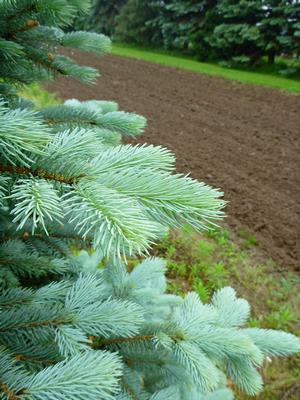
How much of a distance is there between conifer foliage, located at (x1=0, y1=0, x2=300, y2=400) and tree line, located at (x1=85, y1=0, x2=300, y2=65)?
16.2 metres

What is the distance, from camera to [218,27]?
18.6 metres

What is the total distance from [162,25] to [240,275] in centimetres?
2295

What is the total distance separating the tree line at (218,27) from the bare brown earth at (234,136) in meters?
4.33

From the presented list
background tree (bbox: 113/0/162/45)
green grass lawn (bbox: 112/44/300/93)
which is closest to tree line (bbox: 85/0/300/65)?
background tree (bbox: 113/0/162/45)

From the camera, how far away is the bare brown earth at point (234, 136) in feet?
15.8

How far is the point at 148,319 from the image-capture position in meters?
1.52

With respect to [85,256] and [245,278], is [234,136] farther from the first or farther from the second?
[85,256]

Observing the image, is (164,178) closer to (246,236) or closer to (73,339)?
(73,339)

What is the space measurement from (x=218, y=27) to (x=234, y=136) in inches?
497

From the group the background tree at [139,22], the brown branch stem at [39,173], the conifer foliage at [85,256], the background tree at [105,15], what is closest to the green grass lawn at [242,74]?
the background tree at [139,22]

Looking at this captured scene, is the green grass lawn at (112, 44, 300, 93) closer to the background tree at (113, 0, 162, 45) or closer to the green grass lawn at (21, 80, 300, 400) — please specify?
the background tree at (113, 0, 162, 45)

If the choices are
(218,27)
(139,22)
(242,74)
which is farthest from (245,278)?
(139,22)

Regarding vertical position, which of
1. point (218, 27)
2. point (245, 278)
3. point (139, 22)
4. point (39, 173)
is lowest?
point (245, 278)

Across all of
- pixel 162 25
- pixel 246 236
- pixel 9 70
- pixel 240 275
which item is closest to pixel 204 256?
pixel 240 275
